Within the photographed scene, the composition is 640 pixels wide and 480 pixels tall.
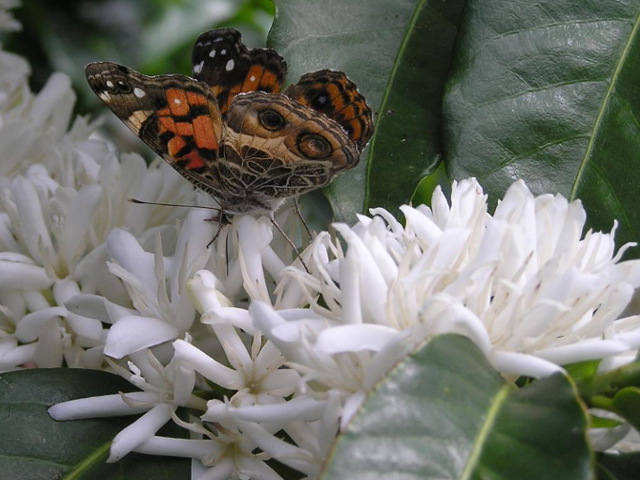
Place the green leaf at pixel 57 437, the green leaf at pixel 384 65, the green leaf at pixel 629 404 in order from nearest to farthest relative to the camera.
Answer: the green leaf at pixel 629 404 < the green leaf at pixel 57 437 < the green leaf at pixel 384 65

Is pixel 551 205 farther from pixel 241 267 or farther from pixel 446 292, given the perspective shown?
pixel 241 267

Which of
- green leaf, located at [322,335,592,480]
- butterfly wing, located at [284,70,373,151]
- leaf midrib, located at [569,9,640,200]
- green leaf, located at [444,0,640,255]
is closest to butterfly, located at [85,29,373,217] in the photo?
butterfly wing, located at [284,70,373,151]

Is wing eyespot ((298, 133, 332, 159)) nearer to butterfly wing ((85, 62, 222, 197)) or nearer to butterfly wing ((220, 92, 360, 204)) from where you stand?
butterfly wing ((220, 92, 360, 204))

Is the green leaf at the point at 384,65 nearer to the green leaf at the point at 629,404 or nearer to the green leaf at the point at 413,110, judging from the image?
the green leaf at the point at 413,110

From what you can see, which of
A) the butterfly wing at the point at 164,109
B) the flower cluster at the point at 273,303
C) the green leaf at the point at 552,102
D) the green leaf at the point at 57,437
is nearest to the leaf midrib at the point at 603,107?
the green leaf at the point at 552,102

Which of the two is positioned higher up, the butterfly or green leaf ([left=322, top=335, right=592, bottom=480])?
green leaf ([left=322, top=335, right=592, bottom=480])

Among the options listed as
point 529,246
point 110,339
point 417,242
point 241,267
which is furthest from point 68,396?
point 529,246
